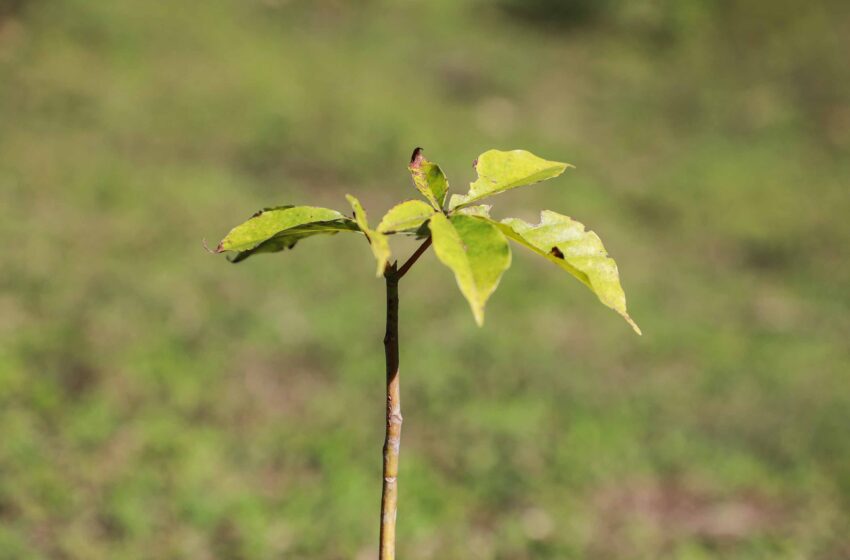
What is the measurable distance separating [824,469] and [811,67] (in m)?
5.77

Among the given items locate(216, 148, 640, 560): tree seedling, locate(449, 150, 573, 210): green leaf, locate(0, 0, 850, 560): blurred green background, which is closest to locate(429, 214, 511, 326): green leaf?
locate(216, 148, 640, 560): tree seedling

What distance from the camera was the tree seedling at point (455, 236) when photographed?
77cm

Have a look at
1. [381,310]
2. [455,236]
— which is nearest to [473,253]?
[455,236]

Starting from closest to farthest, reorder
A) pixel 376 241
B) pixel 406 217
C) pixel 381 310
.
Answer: pixel 376 241, pixel 406 217, pixel 381 310

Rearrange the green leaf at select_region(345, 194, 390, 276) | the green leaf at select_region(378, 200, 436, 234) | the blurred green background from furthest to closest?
the blurred green background, the green leaf at select_region(378, 200, 436, 234), the green leaf at select_region(345, 194, 390, 276)

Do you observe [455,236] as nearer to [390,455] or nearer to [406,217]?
[406,217]

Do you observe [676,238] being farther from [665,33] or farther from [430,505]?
[665,33]

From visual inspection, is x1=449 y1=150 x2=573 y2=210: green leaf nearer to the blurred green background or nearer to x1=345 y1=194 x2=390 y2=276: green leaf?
x1=345 y1=194 x2=390 y2=276: green leaf

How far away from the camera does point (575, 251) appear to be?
85 cm

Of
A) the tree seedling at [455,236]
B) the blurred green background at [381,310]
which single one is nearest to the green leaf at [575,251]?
the tree seedling at [455,236]

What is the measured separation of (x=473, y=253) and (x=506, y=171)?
0.61ft

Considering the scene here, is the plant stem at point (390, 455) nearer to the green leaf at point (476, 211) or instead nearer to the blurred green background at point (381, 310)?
the green leaf at point (476, 211)

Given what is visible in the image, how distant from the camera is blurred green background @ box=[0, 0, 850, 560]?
2.75m

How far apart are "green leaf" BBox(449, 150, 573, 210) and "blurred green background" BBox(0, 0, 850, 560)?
72.2 inches
